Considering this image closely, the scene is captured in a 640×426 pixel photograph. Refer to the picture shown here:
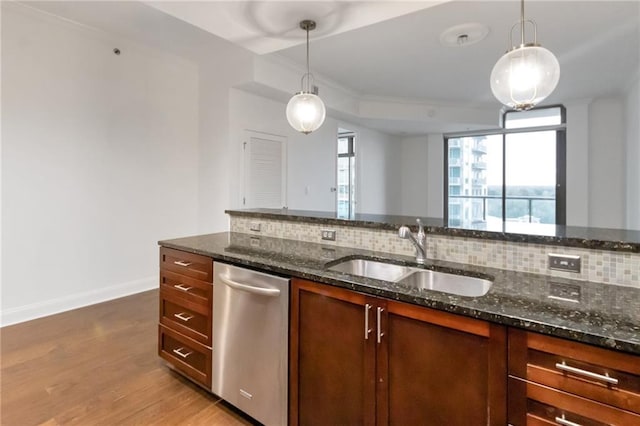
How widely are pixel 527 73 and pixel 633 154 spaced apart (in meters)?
4.50

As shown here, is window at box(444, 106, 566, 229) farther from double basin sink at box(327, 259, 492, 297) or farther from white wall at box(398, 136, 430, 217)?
double basin sink at box(327, 259, 492, 297)

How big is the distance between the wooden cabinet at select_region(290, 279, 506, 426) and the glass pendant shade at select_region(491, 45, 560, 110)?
4.02 ft

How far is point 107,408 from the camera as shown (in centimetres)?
198

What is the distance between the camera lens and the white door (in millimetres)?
4398

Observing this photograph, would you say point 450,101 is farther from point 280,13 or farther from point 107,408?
point 107,408

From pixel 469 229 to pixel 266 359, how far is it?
4.01 feet

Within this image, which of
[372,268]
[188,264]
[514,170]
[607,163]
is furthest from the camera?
[514,170]

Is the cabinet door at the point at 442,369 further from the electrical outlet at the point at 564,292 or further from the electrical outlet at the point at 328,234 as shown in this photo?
the electrical outlet at the point at 328,234

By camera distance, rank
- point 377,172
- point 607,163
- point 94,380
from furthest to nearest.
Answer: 1. point 377,172
2. point 607,163
3. point 94,380

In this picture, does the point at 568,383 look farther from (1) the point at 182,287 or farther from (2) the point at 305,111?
(2) the point at 305,111

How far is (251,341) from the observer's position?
179 centimetres

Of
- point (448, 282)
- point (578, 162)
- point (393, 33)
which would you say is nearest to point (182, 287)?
point (448, 282)

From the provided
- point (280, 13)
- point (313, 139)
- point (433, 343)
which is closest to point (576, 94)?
point (313, 139)

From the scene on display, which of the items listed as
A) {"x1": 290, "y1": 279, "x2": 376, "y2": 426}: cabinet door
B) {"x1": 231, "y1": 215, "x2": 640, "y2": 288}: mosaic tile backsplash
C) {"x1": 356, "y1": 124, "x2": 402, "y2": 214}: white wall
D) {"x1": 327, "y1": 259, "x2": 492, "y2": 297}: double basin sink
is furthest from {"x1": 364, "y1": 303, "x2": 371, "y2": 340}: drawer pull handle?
{"x1": 356, "y1": 124, "x2": 402, "y2": 214}: white wall
